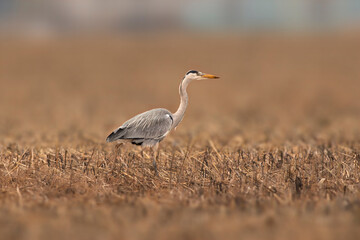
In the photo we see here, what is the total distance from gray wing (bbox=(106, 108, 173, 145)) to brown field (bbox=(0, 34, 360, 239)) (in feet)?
1.03

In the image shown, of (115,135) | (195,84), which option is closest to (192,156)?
(115,135)

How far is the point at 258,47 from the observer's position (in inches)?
1208

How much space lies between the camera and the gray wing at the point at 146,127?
680cm

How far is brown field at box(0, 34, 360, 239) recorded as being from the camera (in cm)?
415

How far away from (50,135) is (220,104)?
10.2 meters

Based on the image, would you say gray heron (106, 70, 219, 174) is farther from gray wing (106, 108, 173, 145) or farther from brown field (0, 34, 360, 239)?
brown field (0, 34, 360, 239)

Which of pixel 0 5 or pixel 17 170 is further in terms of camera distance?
pixel 0 5

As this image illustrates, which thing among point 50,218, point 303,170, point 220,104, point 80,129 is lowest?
point 220,104

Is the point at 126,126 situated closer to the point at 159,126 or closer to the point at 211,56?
the point at 159,126

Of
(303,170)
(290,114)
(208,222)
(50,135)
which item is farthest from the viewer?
(290,114)

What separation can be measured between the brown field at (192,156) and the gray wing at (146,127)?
315 millimetres

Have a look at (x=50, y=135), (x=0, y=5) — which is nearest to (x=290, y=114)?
(x=50, y=135)

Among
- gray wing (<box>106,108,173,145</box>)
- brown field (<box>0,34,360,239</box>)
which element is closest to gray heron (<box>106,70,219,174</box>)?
gray wing (<box>106,108,173,145</box>)

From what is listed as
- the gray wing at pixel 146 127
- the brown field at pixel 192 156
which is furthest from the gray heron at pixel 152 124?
the brown field at pixel 192 156
